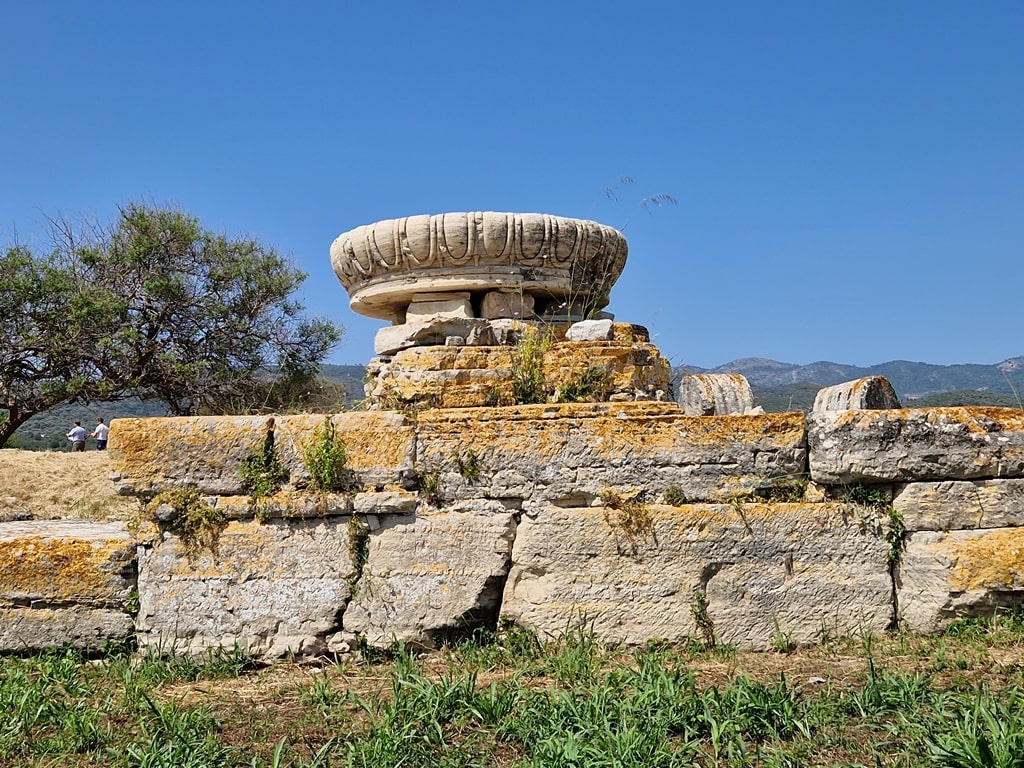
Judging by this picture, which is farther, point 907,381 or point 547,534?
point 907,381

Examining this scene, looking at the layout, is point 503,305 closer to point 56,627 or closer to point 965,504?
point 965,504

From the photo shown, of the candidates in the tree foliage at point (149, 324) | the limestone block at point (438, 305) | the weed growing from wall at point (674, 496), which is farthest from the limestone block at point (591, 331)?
the tree foliage at point (149, 324)

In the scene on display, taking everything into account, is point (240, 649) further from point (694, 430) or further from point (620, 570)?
point (694, 430)

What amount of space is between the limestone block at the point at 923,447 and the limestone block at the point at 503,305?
6.40 ft

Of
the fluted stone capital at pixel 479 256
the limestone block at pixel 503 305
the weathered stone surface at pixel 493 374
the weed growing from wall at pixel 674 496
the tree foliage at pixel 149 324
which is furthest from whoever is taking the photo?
the tree foliage at pixel 149 324

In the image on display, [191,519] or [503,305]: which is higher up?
A: [503,305]

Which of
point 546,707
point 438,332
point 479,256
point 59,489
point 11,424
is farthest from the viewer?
point 11,424

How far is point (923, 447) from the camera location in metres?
3.55

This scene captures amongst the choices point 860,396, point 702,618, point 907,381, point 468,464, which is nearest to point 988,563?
point 860,396

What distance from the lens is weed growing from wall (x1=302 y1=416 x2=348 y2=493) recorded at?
12.4 ft

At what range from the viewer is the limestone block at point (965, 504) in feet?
11.6

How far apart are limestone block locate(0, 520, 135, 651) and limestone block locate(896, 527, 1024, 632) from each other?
3463 millimetres

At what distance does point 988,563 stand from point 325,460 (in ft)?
9.25

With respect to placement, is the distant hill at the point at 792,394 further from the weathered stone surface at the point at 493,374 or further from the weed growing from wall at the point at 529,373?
the weed growing from wall at the point at 529,373
